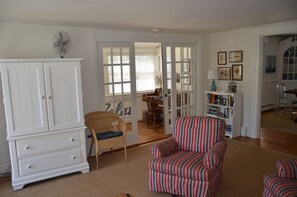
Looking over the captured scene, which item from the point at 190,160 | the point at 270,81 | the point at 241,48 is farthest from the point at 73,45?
the point at 270,81

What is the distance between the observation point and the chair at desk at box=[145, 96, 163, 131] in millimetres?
5738

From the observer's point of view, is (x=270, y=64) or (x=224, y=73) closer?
(x=224, y=73)

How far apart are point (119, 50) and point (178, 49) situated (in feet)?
4.66

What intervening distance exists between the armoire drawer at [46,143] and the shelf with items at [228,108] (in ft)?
9.77

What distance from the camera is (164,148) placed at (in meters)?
2.89

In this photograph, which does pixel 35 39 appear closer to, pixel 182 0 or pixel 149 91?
pixel 182 0

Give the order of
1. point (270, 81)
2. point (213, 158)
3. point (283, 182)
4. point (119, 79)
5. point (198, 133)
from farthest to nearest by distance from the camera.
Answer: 1. point (270, 81)
2. point (119, 79)
3. point (198, 133)
4. point (213, 158)
5. point (283, 182)

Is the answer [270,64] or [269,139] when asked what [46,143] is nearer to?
[269,139]

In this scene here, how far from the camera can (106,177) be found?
3.36 meters

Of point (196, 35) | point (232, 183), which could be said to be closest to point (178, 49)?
point (196, 35)

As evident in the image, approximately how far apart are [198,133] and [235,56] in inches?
102

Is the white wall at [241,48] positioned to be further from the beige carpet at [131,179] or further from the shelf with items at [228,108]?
the beige carpet at [131,179]

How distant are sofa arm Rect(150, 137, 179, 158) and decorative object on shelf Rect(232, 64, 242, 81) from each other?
258cm

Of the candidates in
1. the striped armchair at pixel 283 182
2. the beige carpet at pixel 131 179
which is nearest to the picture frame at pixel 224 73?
the beige carpet at pixel 131 179
